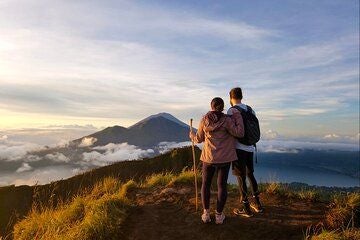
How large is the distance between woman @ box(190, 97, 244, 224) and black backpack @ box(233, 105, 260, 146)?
19 centimetres

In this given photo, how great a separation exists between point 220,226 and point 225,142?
1807 mm

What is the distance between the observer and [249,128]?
10273 millimetres

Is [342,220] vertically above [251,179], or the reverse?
[251,179]

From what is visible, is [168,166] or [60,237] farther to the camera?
[168,166]

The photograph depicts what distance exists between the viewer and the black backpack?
10281mm

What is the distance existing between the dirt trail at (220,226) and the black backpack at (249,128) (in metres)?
1.76

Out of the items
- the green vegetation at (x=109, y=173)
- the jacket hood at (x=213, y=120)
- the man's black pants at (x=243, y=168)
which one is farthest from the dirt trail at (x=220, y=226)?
the green vegetation at (x=109, y=173)

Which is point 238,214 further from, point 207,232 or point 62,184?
point 62,184

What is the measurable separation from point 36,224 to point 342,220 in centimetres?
746

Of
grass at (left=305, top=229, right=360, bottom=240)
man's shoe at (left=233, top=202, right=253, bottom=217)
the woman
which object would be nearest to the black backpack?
the woman

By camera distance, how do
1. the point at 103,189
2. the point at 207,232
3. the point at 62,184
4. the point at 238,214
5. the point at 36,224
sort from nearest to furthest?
the point at 207,232 < the point at 238,214 < the point at 36,224 < the point at 103,189 < the point at 62,184

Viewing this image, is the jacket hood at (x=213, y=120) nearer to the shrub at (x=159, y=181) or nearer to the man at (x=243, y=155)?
the man at (x=243, y=155)

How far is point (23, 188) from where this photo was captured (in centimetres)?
4866

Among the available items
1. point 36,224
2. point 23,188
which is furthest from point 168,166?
point 36,224
